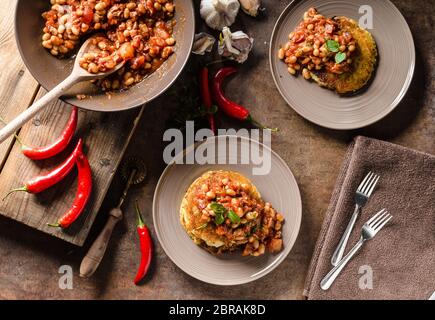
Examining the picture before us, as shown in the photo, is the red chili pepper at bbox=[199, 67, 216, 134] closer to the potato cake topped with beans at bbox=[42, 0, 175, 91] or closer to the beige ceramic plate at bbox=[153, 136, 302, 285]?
the beige ceramic plate at bbox=[153, 136, 302, 285]

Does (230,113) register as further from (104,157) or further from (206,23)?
(104,157)

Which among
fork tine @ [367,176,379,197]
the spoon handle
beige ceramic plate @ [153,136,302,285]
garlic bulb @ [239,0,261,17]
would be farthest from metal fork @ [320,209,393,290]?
Result: the spoon handle

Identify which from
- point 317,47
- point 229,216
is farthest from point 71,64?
point 317,47

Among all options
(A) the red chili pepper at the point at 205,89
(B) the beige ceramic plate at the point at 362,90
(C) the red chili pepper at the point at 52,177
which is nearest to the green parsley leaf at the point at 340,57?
(B) the beige ceramic plate at the point at 362,90

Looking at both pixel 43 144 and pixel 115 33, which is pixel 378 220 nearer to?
pixel 115 33
